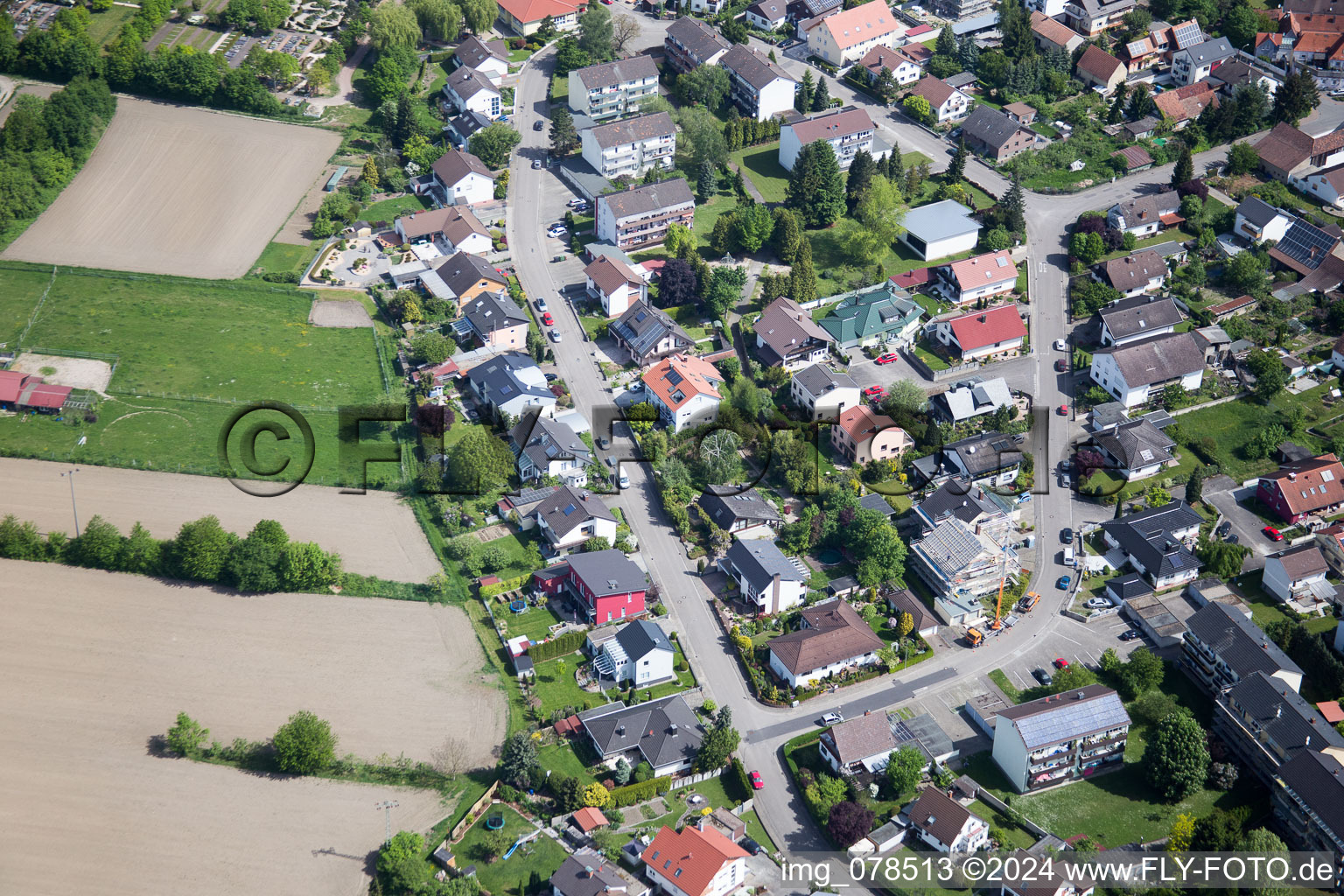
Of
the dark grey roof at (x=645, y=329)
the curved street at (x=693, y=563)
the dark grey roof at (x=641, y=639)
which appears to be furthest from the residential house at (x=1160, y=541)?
the dark grey roof at (x=645, y=329)

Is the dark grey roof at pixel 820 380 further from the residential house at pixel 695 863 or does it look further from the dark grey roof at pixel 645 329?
the residential house at pixel 695 863

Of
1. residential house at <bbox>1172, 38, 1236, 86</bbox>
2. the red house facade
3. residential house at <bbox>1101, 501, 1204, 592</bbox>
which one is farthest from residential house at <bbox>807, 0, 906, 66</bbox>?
the red house facade

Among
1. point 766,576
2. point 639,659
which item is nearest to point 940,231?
point 766,576

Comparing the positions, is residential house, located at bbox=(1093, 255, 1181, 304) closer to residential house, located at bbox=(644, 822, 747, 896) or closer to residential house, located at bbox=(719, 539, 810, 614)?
residential house, located at bbox=(719, 539, 810, 614)

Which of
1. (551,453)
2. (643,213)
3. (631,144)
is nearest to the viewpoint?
(551,453)

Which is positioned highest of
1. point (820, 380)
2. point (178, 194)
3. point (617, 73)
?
point (617, 73)

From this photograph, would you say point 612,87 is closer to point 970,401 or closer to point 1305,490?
point 970,401
